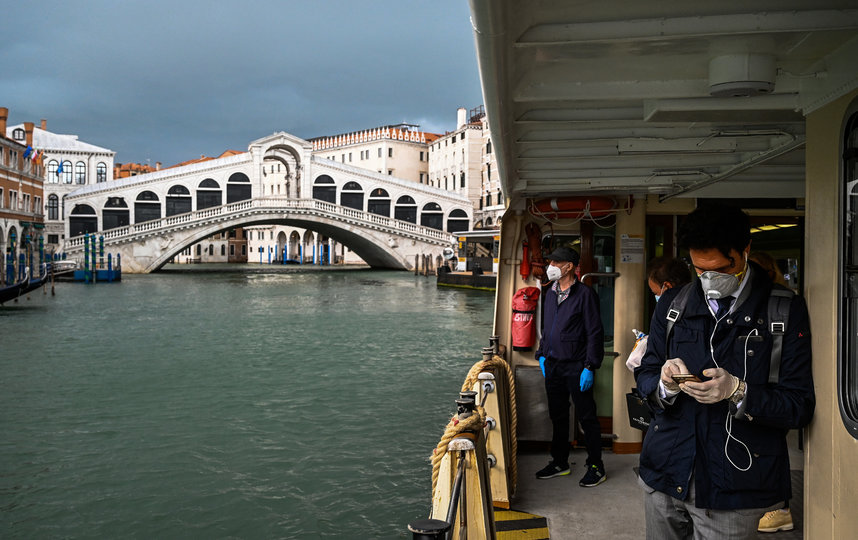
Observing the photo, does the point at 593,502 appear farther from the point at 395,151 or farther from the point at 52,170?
the point at 395,151

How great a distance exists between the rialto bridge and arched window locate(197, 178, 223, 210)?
0.05m

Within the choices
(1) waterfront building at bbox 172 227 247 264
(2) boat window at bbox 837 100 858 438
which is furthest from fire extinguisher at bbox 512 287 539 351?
(1) waterfront building at bbox 172 227 247 264

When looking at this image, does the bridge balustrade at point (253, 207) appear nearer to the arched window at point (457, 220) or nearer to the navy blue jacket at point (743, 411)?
the arched window at point (457, 220)

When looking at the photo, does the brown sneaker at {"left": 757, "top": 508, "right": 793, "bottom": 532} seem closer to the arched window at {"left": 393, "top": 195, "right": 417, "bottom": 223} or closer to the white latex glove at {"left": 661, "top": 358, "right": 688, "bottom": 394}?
the white latex glove at {"left": 661, "top": 358, "right": 688, "bottom": 394}

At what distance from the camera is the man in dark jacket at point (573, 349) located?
3428 millimetres

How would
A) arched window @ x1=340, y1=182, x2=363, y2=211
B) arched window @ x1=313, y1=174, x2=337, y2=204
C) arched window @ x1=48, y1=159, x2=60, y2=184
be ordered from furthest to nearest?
arched window @ x1=48, y1=159, x2=60, y2=184 → arched window @ x1=340, y1=182, x2=363, y2=211 → arched window @ x1=313, y1=174, x2=337, y2=204

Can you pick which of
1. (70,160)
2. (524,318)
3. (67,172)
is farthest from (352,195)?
(524,318)

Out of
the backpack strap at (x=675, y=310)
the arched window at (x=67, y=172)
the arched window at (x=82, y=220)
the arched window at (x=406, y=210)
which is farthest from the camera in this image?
the arched window at (x=67, y=172)

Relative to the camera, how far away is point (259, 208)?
34469 millimetres

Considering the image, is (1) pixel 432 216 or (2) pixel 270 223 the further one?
(1) pixel 432 216

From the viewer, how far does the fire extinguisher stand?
13.6 feet

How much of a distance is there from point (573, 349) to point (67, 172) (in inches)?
1993

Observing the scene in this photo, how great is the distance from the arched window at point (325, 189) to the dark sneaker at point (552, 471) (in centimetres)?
3876

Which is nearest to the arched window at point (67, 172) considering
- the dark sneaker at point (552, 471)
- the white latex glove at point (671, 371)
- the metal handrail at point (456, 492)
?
the dark sneaker at point (552, 471)
